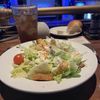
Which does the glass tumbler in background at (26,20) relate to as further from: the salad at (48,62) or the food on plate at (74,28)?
the food on plate at (74,28)

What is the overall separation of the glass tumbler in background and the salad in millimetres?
117

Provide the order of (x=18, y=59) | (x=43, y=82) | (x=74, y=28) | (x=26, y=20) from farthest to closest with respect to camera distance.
Result: 1. (x=74, y=28)
2. (x=26, y=20)
3. (x=18, y=59)
4. (x=43, y=82)

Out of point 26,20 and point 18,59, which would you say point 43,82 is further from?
point 26,20

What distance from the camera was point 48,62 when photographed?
0.68m

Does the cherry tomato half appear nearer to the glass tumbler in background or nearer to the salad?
the salad

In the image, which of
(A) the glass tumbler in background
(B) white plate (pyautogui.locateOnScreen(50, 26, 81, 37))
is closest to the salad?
(A) the glass tumbler in background

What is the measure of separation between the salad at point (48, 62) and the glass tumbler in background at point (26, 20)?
0.12 metres

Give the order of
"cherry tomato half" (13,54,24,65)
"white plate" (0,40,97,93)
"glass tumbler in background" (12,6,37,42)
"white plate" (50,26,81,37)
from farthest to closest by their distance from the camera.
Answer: "white plate" (50,26,81,37)
"glass tumbler in background" (12,6,37,42)
"cherry tomato half" (13,54,24,65)
"white plate" (0,40,97,93)

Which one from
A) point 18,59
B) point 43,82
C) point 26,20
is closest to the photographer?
point 43,82

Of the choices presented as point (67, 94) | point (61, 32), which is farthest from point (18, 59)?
point (61, 32)

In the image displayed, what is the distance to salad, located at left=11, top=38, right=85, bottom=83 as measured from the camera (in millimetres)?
630

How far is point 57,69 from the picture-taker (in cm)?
64

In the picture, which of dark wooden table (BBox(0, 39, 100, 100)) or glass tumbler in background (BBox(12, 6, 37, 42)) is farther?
glass tumbler in background (BBox(12, 6, 37, 42))

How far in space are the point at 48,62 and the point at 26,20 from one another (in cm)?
31
